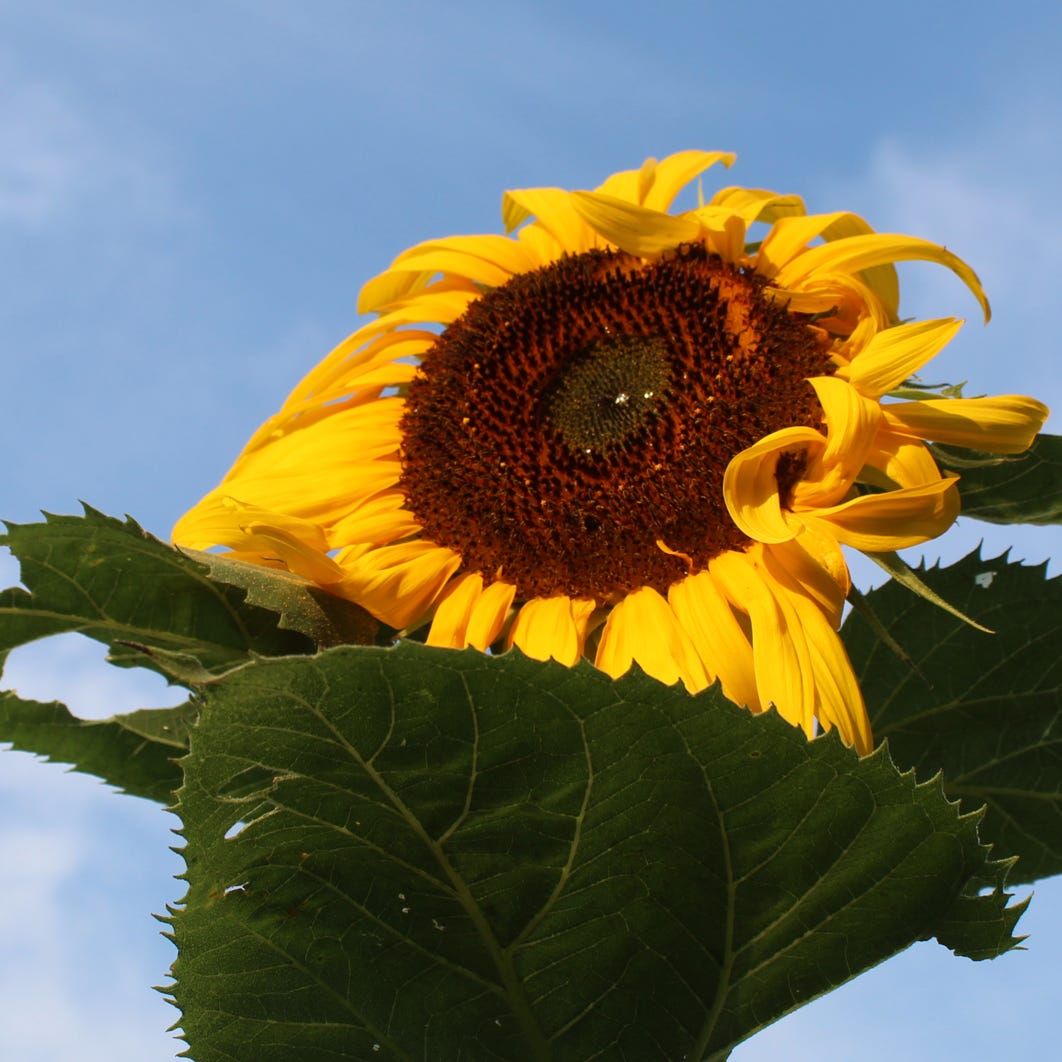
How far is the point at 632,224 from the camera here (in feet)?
8.12

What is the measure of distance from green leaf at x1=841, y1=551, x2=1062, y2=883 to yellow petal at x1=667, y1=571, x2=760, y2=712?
1.90 ft

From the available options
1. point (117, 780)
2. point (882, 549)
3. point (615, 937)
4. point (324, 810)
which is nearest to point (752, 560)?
point (882, 549)

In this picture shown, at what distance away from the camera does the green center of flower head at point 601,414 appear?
7.43ft

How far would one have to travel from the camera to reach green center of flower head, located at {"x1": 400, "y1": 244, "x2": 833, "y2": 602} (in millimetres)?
2266

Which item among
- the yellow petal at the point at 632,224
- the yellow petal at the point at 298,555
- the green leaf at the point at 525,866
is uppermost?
the yellow petal at the point at 632,224

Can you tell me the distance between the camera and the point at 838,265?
2.44m

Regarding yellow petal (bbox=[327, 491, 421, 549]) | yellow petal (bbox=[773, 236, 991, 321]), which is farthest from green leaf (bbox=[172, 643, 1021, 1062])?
yellow petal (bbox=[773, 236, 991, 321])

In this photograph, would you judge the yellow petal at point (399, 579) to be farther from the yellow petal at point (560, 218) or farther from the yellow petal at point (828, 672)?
the yellow petal at point (560, 218)

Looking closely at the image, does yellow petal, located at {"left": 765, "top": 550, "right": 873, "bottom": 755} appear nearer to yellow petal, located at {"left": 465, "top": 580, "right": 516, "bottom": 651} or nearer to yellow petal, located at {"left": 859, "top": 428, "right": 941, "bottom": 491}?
yellow petal, located at {"left": 859, "top": 428, "right": 941, "bottom": 491}

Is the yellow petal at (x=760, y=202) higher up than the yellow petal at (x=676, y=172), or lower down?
lower down

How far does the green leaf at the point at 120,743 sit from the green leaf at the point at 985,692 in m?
1.36

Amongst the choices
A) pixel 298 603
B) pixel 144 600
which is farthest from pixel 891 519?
pixel 144 600

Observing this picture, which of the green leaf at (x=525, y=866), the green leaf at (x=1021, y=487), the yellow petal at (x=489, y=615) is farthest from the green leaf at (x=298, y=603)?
the green leaf at (x=1021, y=487)

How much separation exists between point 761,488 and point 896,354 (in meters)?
0.33
